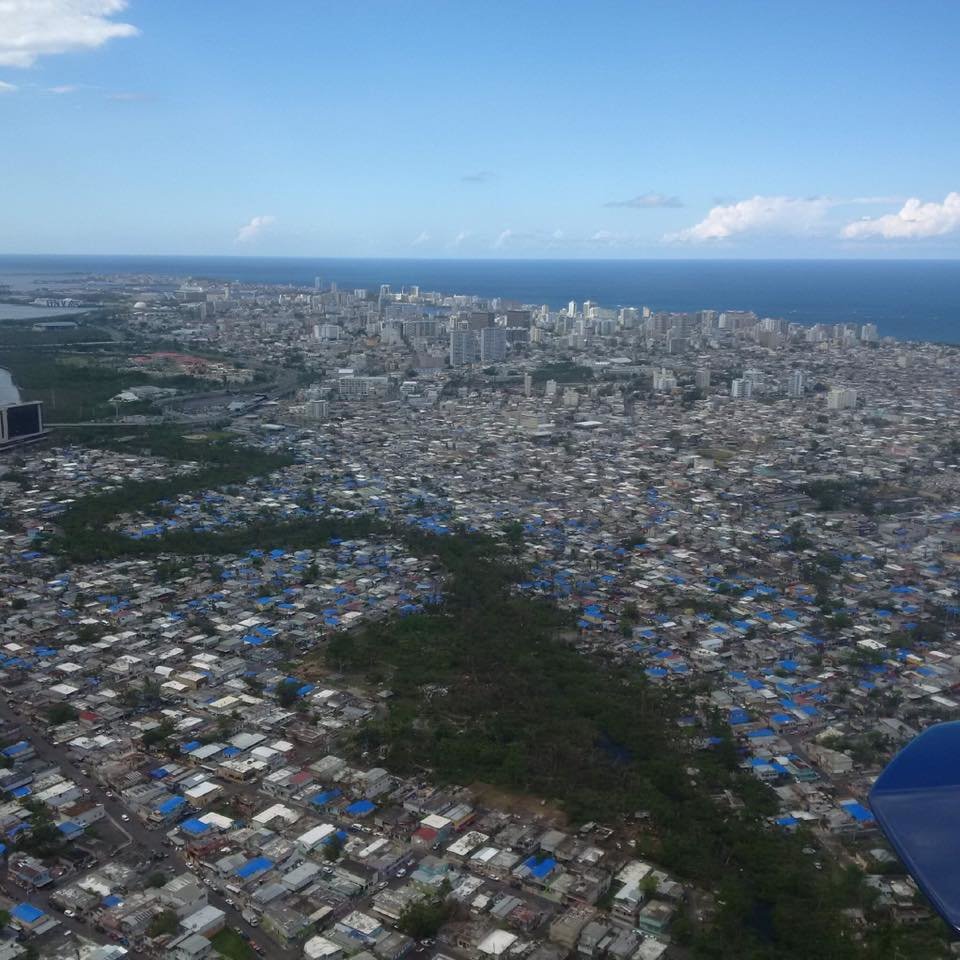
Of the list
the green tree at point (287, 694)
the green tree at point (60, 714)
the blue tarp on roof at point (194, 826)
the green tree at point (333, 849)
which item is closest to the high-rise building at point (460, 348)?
the green tree at point (287, 694)

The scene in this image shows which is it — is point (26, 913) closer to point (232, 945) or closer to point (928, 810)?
point (232, 945)

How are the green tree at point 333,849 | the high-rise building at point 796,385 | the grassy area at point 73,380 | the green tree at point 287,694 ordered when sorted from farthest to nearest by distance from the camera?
1. the high-rise building at point 796,385
2. the grassy area at point 73,380
3. the green tree at point 287,694
4. the green tree at point 333,849

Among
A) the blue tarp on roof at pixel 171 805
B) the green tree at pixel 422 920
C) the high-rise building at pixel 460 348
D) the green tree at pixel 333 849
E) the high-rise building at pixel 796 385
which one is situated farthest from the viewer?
the high-rise building at pixel 460 348

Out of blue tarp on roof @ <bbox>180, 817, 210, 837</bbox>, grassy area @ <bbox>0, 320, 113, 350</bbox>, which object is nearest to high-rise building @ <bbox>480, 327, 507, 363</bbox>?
grassy area @ <bbox>0, 320, 113, 350</bbox>

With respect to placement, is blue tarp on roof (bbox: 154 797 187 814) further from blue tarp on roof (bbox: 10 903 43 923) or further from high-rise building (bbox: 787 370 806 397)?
high-rise building (bbox: 787 370 806 397)

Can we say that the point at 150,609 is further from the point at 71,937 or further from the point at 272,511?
the point at 71,937

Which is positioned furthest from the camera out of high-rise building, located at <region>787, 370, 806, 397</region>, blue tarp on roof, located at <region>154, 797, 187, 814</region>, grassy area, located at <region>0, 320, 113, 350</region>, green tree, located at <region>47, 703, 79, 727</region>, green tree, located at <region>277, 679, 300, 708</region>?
grassy area, located at <region>0, 320, 113, 350</region>

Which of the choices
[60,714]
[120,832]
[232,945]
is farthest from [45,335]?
[232,945]

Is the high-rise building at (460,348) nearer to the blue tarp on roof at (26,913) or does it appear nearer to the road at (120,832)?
the road at (120,832)
